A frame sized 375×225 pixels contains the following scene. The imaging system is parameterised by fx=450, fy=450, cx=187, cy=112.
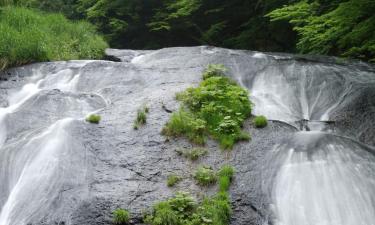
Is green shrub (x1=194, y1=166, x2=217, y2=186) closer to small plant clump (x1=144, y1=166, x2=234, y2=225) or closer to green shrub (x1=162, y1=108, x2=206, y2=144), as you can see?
small plant clump (x1=144, y1=166, x2=234, y2=225)

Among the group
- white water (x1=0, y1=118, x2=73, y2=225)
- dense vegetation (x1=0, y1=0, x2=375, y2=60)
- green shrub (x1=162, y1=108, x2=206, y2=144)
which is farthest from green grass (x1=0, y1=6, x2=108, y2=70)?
green shrub (x1=162, y1=108, x2=206, y2=144)

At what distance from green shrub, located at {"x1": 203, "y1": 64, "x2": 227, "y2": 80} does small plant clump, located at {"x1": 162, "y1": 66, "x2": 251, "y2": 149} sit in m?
0.78

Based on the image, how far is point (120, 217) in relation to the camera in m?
5.61

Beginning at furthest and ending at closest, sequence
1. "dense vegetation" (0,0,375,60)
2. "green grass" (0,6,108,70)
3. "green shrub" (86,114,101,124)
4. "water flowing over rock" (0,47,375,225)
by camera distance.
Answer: "dense vegetation" (0,0,375,60)
"green grass" (0,6,108,70)
"green shrub" (86,114,101,124)
"water flowing over rock" (0,47,375,225)

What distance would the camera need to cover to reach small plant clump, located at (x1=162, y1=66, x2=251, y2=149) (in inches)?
292

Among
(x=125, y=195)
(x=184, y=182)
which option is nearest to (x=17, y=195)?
(x=125, y=195)

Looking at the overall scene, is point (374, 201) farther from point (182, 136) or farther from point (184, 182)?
point (182, 136)

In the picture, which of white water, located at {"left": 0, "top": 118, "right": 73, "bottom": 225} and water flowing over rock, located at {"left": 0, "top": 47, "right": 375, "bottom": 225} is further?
white water, located at {"left": 0, "top": 118, "right": 73, "bottom": 225}

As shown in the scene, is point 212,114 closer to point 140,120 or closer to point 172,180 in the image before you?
point 140,120

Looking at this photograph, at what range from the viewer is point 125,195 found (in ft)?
20.0

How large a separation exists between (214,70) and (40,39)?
5352 millimetres

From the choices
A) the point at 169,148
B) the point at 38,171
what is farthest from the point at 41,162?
the point at 169,148

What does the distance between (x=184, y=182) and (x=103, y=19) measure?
15486mm

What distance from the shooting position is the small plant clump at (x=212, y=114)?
Result: 7.41 meters
